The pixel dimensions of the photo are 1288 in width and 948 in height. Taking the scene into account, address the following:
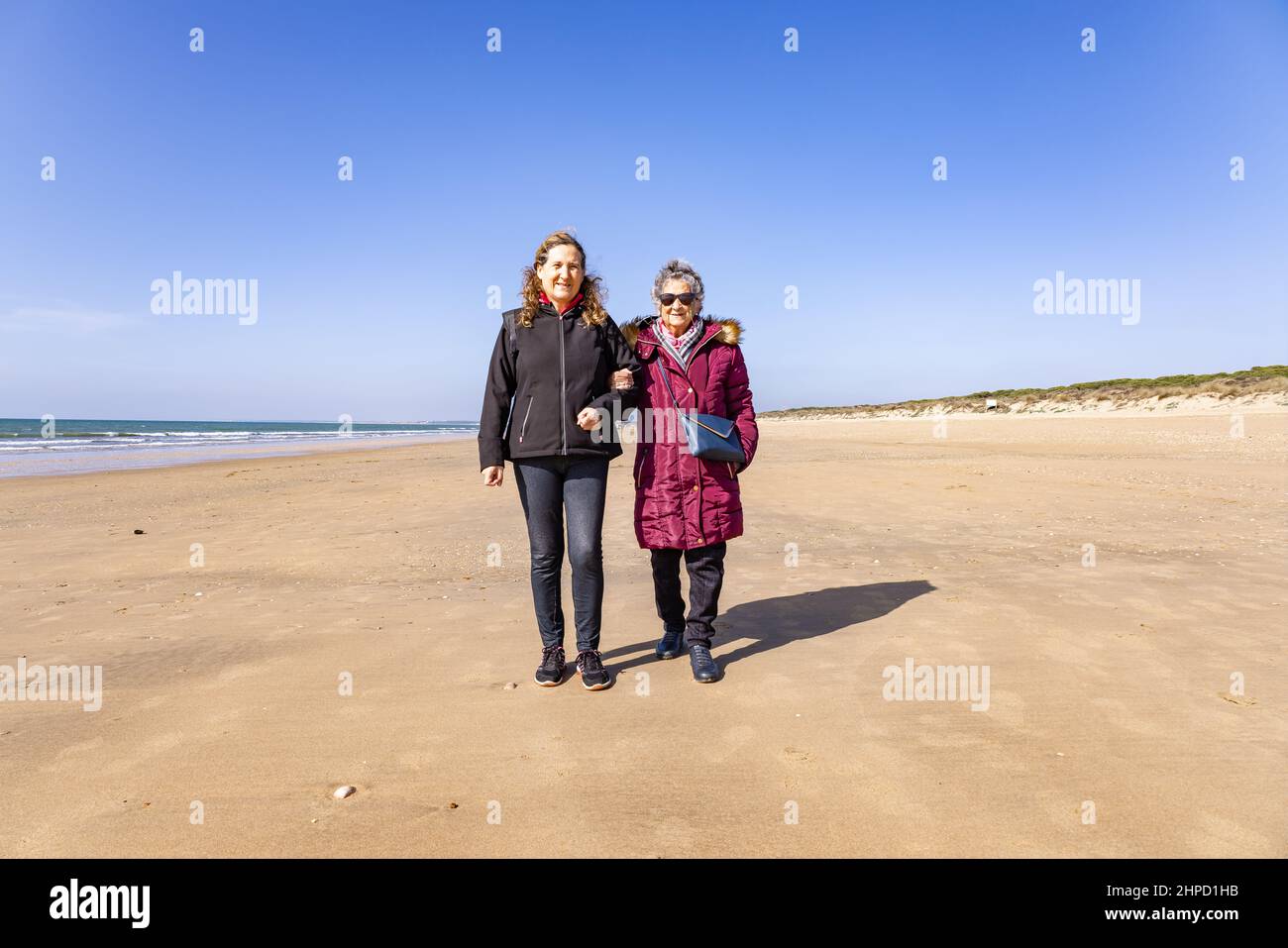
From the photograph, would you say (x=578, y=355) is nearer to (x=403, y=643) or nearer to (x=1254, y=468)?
(x=403, y=643)

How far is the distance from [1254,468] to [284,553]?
54.3 ft

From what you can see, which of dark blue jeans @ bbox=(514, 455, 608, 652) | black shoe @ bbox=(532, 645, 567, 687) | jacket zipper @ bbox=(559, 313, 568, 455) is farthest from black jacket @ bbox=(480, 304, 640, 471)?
black shoe @ bbox=(532, 645, 567, 687)

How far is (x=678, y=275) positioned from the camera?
3.89 meters

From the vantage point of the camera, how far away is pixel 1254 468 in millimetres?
12617

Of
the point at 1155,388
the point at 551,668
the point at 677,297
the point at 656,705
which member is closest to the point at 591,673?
the point at 551,668

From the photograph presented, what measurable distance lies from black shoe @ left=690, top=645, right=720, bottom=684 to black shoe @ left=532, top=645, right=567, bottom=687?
0.70 meters

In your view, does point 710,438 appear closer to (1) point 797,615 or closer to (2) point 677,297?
(2) point 677,297

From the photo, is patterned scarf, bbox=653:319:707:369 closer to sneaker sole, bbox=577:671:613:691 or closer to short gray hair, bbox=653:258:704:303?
short gray hair, bbox=653:258:704:303

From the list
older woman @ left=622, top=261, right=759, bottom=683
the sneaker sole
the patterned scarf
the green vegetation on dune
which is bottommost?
the sneaker sole

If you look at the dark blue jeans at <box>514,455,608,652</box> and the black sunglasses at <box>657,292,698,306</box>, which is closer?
the dark blue jeans at <box>514,455,608,652</box>

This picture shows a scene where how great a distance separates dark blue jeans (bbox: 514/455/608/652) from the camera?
352cm

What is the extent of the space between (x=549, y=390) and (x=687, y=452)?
842 millimetres
